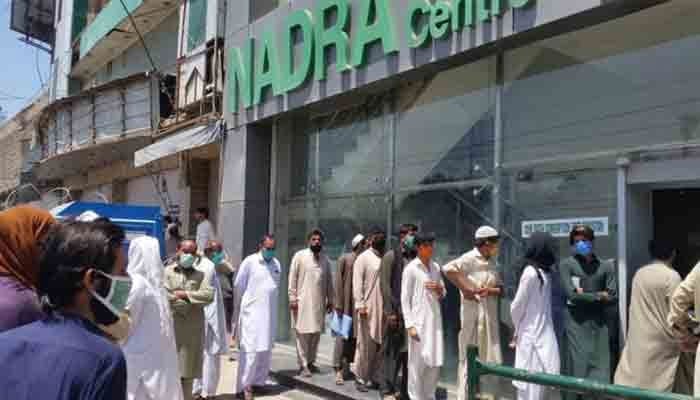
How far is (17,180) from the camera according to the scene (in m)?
22.6

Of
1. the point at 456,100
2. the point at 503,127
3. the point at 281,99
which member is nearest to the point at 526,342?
the point at 503,127

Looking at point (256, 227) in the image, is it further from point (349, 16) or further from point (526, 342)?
point (526, 342)

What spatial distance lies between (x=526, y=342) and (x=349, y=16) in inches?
178

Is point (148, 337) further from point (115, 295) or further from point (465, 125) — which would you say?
point (465, 125)

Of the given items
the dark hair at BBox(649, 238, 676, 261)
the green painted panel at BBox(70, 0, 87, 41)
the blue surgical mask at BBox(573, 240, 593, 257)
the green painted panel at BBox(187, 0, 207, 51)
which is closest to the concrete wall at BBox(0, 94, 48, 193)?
the green painted panel at BBox(70, 0, 87, 41)

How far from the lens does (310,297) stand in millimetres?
7516

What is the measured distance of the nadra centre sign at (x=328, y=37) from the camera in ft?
20.9

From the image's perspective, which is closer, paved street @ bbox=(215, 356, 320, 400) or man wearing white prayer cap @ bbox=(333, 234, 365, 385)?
paved street @ bbox=(215, 356, 320, 400)

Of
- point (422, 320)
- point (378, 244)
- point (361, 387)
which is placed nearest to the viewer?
point (422, 320)

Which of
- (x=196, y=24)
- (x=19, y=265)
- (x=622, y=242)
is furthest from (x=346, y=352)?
(x=196, y=24)

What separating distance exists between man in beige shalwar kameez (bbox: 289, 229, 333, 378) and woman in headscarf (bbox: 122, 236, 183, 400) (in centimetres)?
358

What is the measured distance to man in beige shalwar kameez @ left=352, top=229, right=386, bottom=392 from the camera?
22.0 feet

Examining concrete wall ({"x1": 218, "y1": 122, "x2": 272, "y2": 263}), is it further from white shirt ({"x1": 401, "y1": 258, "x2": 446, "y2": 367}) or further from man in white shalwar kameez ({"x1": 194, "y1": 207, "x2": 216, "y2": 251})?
white shirt ({"x1": 401, "y1": 258, "x2": 446, "y2": 367})

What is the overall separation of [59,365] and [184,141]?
9.65 metres
